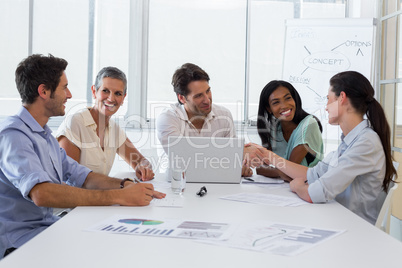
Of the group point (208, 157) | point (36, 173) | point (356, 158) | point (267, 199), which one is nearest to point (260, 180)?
point (208, 157)

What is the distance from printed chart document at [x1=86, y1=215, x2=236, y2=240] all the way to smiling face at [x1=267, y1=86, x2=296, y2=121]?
1.59 m

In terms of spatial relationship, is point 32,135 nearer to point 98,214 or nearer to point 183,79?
point 98,214

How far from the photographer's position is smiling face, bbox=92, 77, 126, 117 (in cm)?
256

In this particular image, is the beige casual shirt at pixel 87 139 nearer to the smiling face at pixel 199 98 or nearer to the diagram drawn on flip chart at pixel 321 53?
the smiling face at pixel 199 98

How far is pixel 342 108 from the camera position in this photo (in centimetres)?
198

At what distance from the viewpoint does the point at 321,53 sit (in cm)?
375

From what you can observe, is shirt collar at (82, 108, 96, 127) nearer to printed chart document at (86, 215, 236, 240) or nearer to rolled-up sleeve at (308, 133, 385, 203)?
printed chart document at (86, 215, 236, 240)

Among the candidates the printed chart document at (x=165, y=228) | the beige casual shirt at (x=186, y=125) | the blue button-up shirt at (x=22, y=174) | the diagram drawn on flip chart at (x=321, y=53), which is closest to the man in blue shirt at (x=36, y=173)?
the blue button-up shirt at (x=22, y=174)

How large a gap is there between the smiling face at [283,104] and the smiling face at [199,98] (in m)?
0.46

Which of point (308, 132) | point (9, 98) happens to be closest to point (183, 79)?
point (308, 132)

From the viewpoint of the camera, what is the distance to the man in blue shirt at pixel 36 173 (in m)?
1.54

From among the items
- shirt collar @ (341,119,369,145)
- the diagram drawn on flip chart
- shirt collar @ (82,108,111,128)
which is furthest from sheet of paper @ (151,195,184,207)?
the diagram drawn on flip chart

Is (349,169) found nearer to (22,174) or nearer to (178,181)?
(178,181)

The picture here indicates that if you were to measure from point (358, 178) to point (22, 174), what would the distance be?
4.67 ft
